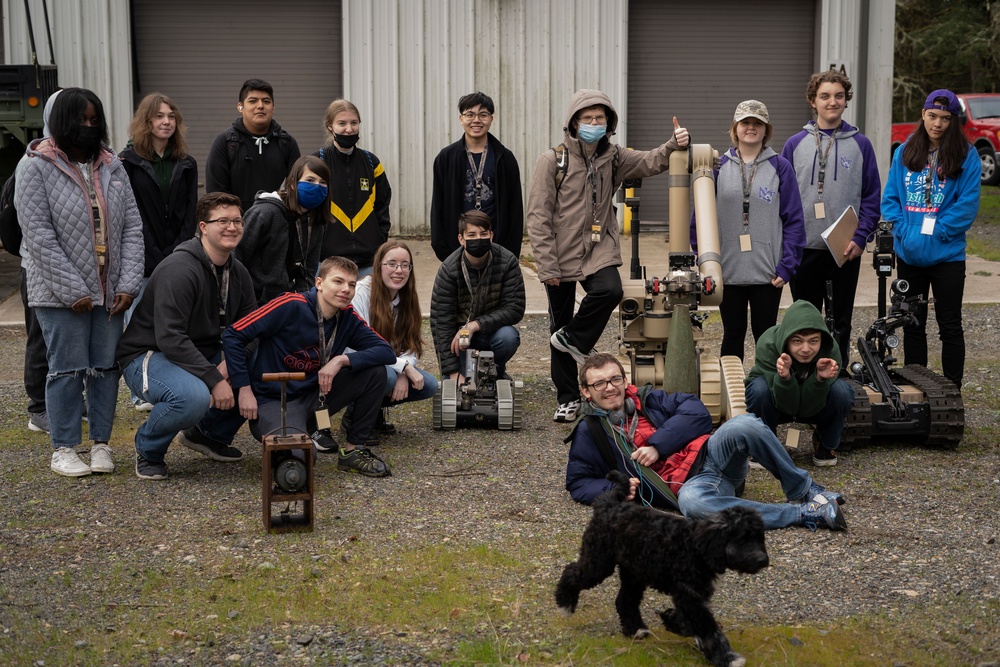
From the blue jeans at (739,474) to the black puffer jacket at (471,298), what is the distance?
7.18ft

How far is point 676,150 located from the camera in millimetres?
7055

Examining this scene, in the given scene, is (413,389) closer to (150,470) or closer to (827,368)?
(150,470)

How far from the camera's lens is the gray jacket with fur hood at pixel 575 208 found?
7250 millimetres

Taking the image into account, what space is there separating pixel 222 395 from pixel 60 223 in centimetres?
117

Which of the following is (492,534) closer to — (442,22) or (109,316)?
(109,316)

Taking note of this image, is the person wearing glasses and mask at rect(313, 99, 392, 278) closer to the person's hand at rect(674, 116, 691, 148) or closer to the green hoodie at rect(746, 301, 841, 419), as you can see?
the person's hand at rect(674, 116, 691, 148)

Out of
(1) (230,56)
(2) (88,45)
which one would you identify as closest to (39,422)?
(2) (88,45)

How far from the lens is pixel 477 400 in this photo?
24.4 feet

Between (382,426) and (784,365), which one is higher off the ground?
(784,365)

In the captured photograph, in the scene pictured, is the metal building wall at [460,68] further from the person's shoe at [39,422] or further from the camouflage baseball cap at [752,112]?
the camouflage baseball cap at [752,112]

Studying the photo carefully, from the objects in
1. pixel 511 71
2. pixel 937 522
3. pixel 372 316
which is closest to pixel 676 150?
pixel 372 316

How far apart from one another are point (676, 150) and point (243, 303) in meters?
2.63

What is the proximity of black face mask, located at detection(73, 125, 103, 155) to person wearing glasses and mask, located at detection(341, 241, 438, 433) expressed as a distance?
1.68m

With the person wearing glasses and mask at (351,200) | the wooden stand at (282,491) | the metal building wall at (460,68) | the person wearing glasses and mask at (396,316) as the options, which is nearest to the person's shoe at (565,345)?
the person wearing glasses and mask at (396,316)
